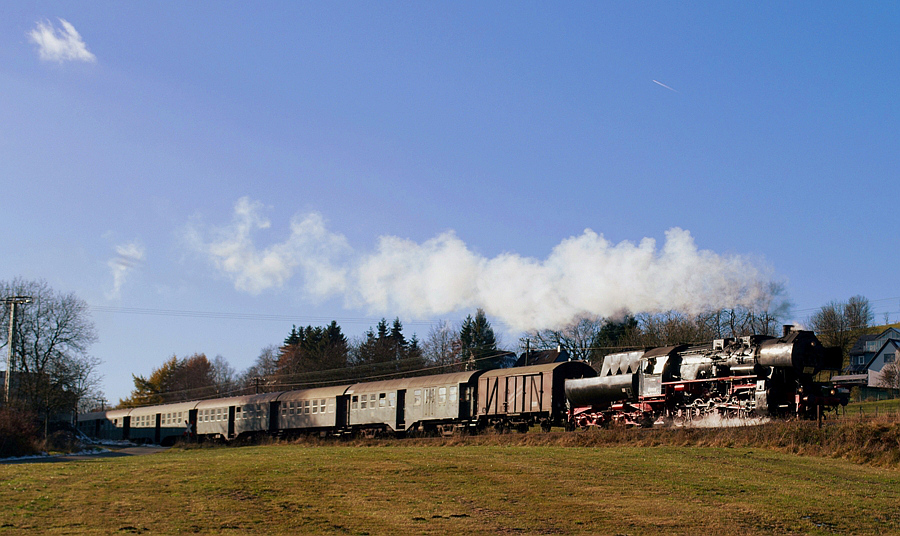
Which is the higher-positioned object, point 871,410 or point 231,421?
point 871,410

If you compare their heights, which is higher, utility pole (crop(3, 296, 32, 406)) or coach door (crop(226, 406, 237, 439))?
utility pole (crop(3, 296, 32, 406))

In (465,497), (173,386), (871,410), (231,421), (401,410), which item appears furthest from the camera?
(173,386)

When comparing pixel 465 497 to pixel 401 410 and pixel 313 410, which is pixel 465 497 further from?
pixel 313 410

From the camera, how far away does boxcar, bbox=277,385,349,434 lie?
41156mm

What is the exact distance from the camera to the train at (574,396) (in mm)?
25469

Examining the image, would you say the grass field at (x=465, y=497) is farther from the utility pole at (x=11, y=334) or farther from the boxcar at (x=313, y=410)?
the utility pole at (x=11, y=334)

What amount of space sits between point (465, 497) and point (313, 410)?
96.1ft

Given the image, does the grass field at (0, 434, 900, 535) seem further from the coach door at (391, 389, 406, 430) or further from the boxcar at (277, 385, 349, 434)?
the boxcar at (277, 385, 349, 434)

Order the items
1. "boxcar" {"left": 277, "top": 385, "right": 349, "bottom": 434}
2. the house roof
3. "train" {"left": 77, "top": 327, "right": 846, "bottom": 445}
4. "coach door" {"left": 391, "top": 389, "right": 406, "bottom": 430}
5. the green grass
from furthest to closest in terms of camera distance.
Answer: the house roof, "boxcar" {"left": 277, "top": 385, "right": 349, "bottom": 434}, "coach door" {"left": 391, "top": 389, "right": 406, "bottom": 430}, the green grass, "train" {"left": 77, "top": 327, "right": 846, "bottom": 445}

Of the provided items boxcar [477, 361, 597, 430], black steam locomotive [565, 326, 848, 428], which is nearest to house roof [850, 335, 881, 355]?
boxcar [477, 361, 597, 430]

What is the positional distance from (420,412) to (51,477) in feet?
68.1

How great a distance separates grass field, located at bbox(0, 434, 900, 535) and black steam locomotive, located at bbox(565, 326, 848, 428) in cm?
443

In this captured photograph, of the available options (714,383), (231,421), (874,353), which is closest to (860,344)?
(874,353)

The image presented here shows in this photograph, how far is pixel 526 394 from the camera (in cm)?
3303
